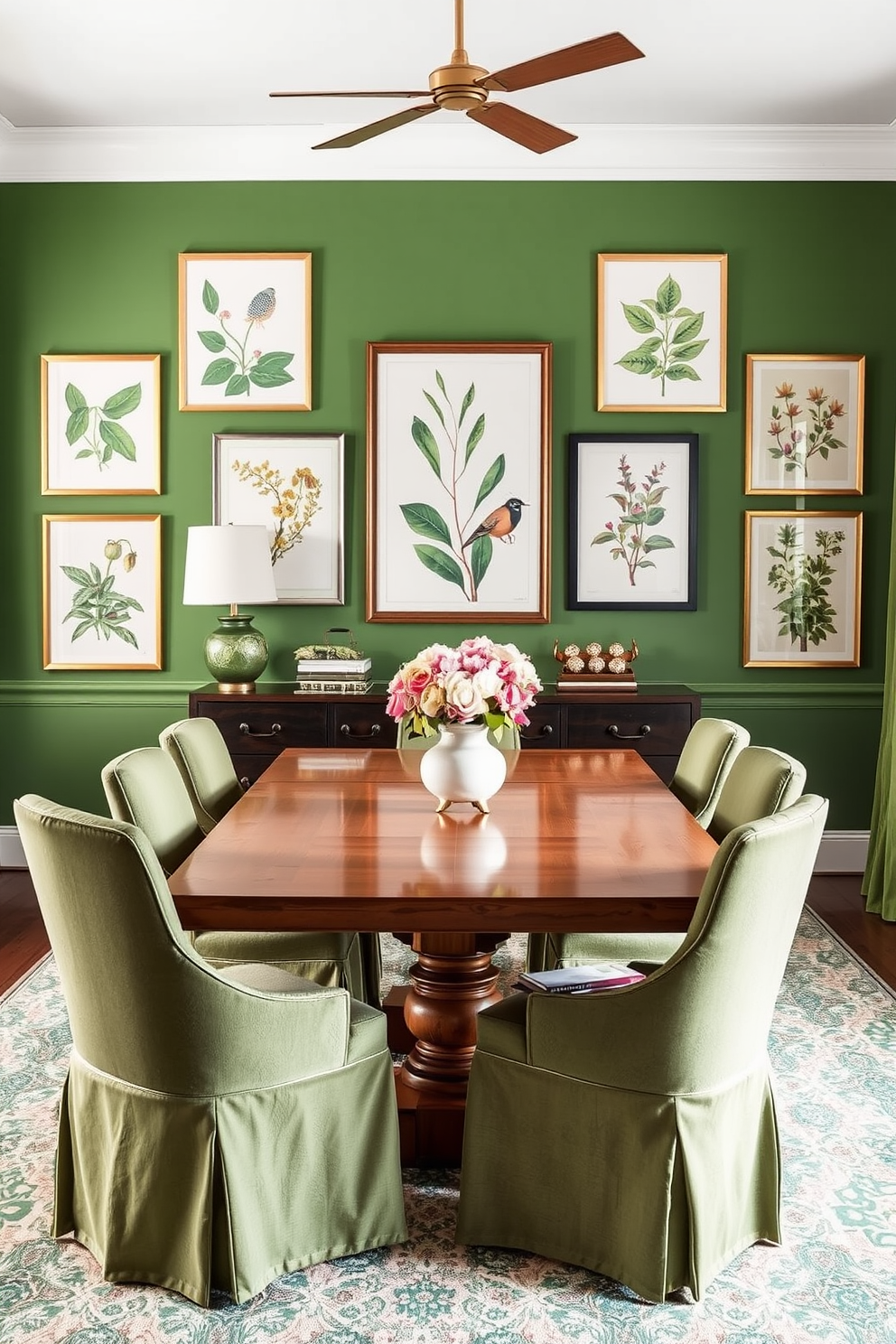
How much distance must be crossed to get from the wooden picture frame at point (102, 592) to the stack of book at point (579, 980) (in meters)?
3.04

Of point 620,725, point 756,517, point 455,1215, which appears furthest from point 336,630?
point 455,1215

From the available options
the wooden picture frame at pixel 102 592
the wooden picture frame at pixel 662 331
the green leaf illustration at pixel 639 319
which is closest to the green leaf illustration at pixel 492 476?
the wooden picture frame at pixel 662 331

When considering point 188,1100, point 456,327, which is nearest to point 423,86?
point 456,327

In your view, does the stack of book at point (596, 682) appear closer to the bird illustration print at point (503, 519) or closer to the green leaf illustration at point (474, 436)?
the bird illustration print at point (503, 519)

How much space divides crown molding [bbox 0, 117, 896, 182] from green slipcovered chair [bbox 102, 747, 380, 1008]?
306cm

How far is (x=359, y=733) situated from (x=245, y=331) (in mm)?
1787

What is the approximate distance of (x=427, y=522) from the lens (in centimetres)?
492

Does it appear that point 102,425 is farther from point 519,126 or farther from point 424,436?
point 519,126

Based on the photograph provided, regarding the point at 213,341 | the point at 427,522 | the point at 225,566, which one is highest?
the point at 213,341

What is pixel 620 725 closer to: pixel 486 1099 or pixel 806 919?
pixel 806 919

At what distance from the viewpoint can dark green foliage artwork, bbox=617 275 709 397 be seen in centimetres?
485

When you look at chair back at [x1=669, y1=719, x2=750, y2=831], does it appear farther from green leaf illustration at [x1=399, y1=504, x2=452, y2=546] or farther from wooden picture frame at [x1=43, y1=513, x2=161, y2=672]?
wooden picture frame at [x1=43, y1=513, x2=161, y2=672]

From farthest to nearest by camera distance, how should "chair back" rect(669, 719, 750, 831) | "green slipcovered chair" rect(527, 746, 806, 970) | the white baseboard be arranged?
the white baseboard < "chair back" rect(669, 719, 750, 831) < "green slipcovered chair" rect(527, 746, 806, 970)

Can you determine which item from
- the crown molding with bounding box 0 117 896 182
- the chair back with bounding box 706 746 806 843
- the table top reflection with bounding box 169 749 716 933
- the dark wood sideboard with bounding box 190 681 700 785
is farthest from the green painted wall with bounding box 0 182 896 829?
the chair back with bounding box 706 746 806 843
